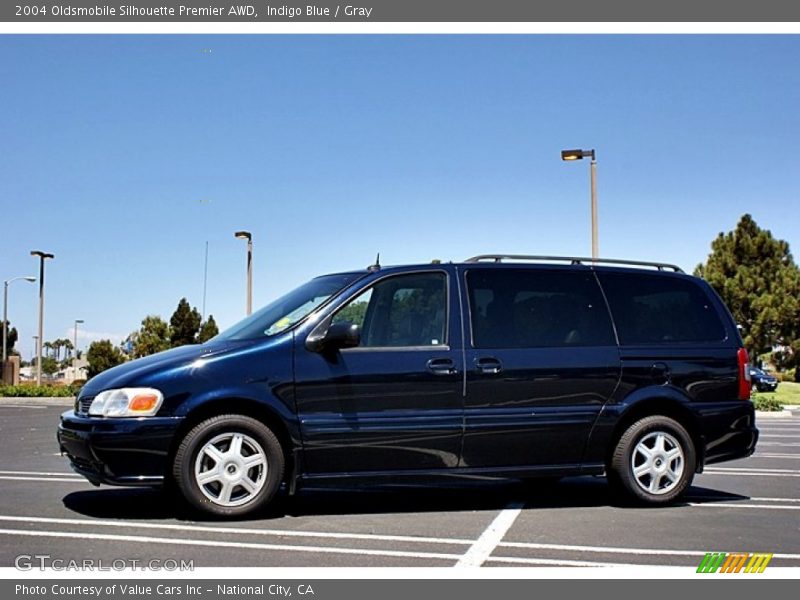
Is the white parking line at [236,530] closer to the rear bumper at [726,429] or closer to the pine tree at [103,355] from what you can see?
the rear bumper at [726,429]

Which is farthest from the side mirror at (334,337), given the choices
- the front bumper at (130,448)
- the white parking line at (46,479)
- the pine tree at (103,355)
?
the pine tree at (103,355)

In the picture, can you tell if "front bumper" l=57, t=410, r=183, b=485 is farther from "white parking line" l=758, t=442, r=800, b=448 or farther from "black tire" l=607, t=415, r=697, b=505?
"white parking line" l=758, t=442, r=800, b=448

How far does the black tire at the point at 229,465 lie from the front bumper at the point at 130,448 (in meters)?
0.12

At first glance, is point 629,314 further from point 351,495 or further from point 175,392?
point 175,392

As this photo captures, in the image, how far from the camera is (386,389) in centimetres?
686

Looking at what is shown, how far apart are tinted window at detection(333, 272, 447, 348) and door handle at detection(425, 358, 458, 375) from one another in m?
0.16

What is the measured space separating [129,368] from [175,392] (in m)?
0.53

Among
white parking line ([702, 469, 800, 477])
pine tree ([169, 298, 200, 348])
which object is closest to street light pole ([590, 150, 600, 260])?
white parking line ([702, 469, 800, 477])

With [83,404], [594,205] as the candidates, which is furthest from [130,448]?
[594,205]

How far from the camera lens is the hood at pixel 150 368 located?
656cm

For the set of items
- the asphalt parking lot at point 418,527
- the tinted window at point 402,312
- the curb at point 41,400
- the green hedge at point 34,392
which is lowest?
the curb at point 41,400

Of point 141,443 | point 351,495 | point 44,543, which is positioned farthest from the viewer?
point 351,495

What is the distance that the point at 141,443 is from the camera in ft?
21.2
